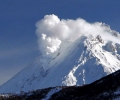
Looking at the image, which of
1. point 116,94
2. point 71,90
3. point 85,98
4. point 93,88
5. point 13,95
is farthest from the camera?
point 13,95

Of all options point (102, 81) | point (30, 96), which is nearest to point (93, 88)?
point (102, 81)

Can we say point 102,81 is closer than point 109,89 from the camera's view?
No

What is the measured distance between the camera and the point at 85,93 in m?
68.9

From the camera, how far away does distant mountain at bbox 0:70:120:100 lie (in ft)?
207

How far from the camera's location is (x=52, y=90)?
3115 inches

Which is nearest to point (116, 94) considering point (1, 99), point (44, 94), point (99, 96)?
point (99, 96)

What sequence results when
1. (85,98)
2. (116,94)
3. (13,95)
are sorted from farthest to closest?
(13,95) < (85,98) < (116,94)

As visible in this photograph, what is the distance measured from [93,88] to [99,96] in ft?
25.0

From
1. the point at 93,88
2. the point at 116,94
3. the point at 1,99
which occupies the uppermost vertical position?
the point at 1,99

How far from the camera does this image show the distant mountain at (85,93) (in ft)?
207

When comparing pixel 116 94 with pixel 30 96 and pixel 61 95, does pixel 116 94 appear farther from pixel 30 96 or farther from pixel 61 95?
pixel 30 96

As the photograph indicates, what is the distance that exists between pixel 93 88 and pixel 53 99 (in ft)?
24.9

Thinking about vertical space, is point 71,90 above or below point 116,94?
above

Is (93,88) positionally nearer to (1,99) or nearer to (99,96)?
(99,96)
